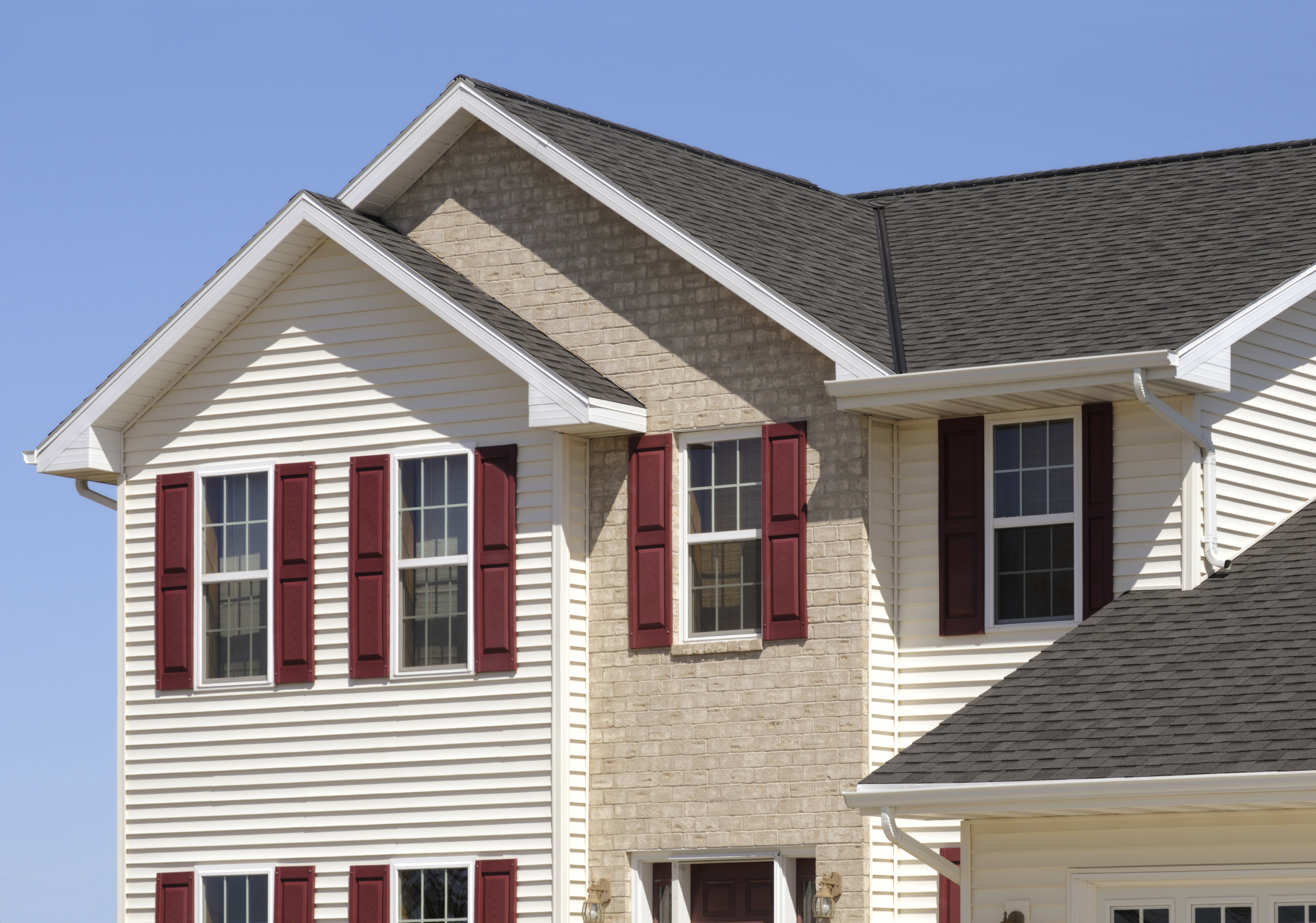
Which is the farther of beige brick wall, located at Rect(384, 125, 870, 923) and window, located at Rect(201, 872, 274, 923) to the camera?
window, located at Rect(201, 872, 274, 923)

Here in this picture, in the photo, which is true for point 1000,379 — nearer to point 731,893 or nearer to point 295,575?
point 731,893

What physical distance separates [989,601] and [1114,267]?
3.38m

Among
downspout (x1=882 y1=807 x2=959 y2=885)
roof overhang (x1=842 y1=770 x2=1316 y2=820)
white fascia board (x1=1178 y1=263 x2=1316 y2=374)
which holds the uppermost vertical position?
white fascia board (x1=1178 y1=263 x2=1316 y2=374)

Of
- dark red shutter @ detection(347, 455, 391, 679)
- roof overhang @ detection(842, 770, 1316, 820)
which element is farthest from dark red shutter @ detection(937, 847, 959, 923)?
dark red shutter @ detection(347, 455, 391, 679)

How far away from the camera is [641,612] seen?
60.1 ft

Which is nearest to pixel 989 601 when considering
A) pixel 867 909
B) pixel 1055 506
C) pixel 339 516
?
pixel 1055 506

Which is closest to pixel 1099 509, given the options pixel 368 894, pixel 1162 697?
pixel 1162 697

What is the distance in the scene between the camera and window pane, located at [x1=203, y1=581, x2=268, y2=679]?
63.9ft

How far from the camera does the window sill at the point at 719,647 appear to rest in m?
17.9

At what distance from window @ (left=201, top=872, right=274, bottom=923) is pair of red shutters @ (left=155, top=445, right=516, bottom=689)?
1754 mm

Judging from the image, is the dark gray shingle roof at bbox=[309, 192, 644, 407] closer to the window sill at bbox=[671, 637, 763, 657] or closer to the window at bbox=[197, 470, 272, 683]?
the window sill at bbox=[671, 637, 763, 657]

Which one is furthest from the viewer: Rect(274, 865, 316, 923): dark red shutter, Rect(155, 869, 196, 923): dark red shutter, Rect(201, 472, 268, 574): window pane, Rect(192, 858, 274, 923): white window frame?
Rect(201, 472, 268, 574): window pane

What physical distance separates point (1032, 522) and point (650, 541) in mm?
3212

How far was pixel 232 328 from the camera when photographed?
19969 millimetres
